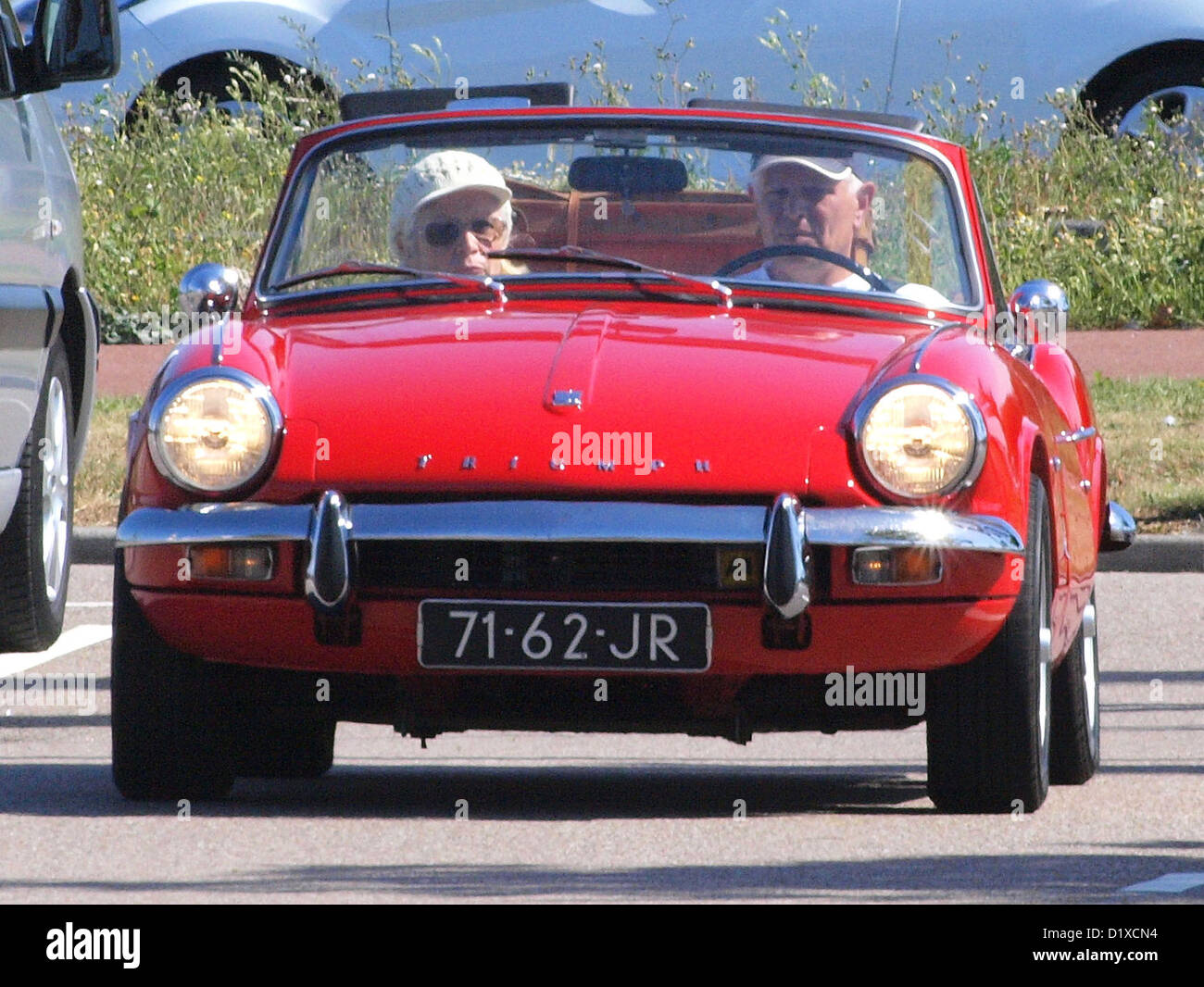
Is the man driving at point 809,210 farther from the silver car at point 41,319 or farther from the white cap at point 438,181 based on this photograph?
the silver car at point 41,319

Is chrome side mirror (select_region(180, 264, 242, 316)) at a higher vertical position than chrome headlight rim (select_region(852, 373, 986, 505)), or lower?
higher

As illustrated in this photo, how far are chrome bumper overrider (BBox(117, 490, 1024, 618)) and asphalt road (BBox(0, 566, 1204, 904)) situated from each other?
0.52m

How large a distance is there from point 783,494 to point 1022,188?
1198 centimetres

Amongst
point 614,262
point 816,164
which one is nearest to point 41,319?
point 614,262

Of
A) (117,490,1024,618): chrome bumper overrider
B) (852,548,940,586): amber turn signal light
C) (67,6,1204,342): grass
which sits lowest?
(852,548,940,586): amber turn signal light

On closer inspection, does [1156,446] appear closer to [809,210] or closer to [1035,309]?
[1035,309]

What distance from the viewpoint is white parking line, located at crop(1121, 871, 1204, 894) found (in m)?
5.15

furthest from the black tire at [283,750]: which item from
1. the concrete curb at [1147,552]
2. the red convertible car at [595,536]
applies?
the concrete curb at [1147,552]

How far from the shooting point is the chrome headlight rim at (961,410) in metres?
5.70

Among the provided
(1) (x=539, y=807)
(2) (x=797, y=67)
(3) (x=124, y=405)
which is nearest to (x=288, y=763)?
(1) (x=539, y=807)

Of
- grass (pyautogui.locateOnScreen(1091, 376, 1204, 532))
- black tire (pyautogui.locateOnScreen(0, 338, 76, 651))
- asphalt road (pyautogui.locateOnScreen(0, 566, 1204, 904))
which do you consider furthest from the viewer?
grass (pyautogui.locateOnScreen(1091, 376, 1204, 532))

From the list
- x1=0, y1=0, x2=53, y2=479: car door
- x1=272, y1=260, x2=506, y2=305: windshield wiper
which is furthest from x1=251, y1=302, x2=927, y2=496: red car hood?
x1=0, y1=0, x2=53, y2=479: car door

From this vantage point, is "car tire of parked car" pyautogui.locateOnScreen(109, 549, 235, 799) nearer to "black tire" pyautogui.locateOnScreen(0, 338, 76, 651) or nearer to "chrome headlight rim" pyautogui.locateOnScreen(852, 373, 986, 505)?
"chrome headlight rim" pyautogui.locateOnScreen(852, 373, 986, 505)
